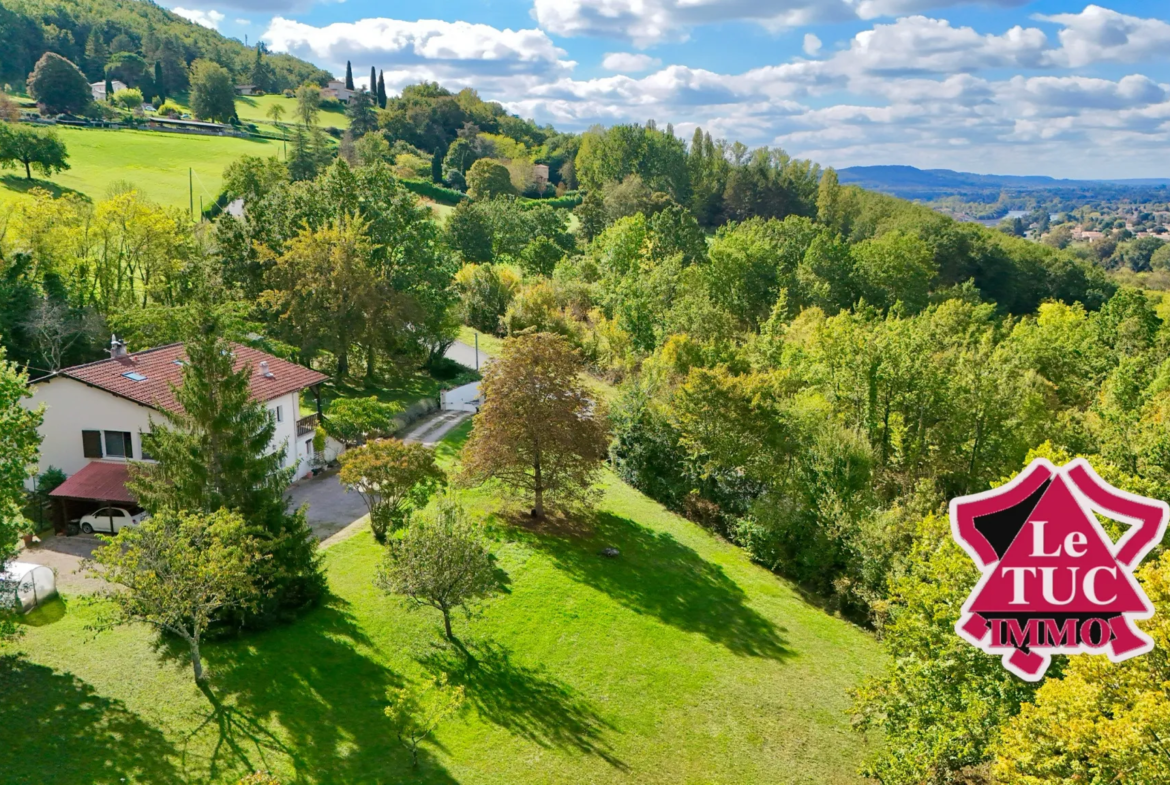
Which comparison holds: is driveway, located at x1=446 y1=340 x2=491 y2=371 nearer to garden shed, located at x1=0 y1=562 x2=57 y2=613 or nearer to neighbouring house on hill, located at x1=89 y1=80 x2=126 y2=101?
garden shed, located at x1=0 y1=562 x2=57 y2=613

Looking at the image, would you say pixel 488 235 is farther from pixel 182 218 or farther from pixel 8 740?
pixel 8 740

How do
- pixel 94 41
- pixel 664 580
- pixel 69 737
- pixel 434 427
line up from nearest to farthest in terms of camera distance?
1. pixel 69 737
2. pixel 664 580
3. pixel 434 427
4. pixel 94 41

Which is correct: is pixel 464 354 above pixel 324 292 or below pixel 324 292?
below

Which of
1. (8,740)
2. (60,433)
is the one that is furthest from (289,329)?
(8,740)

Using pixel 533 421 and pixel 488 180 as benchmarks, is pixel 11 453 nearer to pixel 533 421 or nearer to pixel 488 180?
pixel 533 421

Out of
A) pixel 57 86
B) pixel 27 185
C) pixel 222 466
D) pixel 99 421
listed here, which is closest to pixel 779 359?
pixel 222 466

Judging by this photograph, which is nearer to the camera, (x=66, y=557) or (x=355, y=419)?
(x=66, y=557)

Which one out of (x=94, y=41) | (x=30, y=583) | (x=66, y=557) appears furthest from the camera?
(x=94, y=41)
